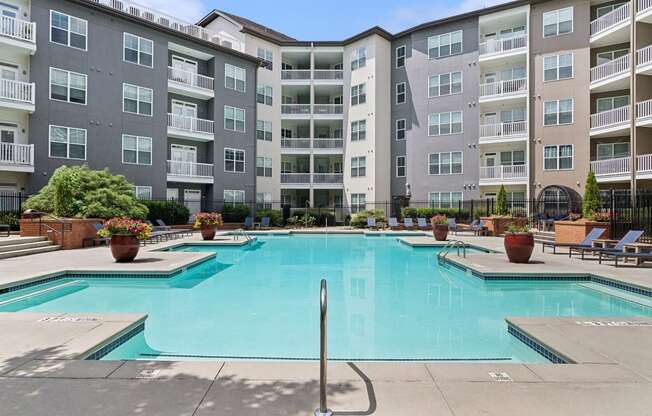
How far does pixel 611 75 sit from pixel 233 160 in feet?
82.1

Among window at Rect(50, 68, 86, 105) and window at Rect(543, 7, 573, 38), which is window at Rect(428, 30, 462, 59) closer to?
window at Rect(543, 7, 573, 38)

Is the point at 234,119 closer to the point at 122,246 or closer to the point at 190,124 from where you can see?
the point at 190,124

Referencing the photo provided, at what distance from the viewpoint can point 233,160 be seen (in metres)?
30.8

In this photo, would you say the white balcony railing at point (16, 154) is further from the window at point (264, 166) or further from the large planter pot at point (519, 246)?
the large planter pot at point (519, 246)

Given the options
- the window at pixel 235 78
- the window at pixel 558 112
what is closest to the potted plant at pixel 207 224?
the window at pixel 235 78

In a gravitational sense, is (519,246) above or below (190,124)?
below

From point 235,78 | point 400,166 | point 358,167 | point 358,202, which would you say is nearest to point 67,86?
point 235,78

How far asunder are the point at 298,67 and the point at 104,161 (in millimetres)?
20023

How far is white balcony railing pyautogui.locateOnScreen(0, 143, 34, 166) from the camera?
64.8 feet

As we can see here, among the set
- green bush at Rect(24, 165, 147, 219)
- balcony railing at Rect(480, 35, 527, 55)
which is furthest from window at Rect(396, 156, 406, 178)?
green bush at Rect(24, 165, 147, 219)

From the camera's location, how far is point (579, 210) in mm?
24734

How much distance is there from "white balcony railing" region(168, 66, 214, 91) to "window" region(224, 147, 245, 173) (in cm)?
464

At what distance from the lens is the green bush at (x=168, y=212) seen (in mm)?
24578

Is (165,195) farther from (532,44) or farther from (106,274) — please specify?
(532,44)
